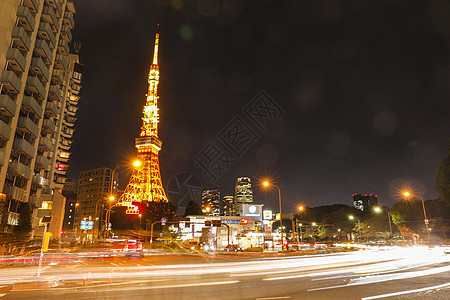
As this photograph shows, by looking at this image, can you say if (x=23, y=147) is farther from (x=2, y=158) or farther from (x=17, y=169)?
(x=2, y=158)

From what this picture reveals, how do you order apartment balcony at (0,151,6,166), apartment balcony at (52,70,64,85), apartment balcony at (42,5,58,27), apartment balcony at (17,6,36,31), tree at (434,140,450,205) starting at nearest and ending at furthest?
apartment balcony at (0,151,6,166), apartment balcony at (17,6,36,31), tree at (434,140,450,205), apartment balcony at (42,5,58,27), apartment balcony at (52,70,64,85)

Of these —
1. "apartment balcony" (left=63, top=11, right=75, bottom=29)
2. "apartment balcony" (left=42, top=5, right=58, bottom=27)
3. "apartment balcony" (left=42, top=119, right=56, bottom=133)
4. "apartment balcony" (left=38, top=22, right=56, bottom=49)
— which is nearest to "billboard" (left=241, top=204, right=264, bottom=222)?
"apartment balcony" (left=42, top=119, right=56, bottom=133)

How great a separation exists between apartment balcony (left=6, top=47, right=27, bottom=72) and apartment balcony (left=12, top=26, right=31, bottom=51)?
1778 mm

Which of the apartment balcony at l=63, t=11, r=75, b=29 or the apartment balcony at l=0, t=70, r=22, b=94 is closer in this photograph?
the apartment balcony at l=0, t=70, r=22, b=94

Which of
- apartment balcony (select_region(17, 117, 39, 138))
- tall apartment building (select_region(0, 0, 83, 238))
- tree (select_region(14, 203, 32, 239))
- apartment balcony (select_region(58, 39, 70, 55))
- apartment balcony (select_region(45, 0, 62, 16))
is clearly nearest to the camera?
tall apartment building (select_region(0, 0, 83, 238))

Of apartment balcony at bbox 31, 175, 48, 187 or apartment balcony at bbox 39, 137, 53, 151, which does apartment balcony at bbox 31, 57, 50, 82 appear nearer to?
apartment balcony at bbox 39, 137, 53, 151

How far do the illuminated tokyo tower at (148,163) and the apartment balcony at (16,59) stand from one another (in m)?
64.6

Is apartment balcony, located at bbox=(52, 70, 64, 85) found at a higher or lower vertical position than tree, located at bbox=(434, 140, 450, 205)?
higher

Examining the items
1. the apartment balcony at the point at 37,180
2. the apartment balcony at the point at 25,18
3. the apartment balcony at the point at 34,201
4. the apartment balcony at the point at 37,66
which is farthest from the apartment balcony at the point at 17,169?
the apartment balcony at the point at 25,18

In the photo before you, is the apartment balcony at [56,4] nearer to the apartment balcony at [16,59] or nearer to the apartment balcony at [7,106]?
the apartment balcony at [16,59]

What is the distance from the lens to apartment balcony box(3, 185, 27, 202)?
38.4 metres

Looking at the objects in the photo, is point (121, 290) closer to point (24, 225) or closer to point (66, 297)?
point (66, 297)

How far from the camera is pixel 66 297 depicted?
8914 mm

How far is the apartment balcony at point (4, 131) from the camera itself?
35.8m
